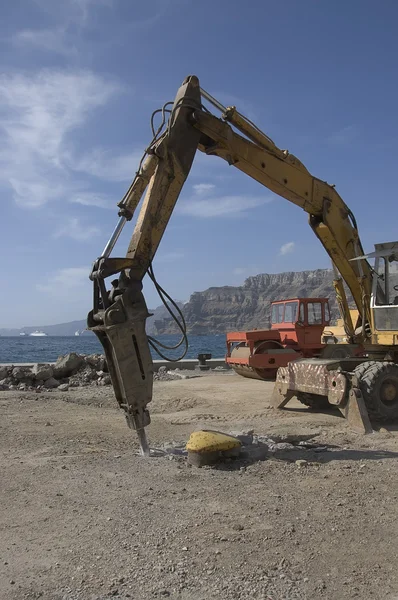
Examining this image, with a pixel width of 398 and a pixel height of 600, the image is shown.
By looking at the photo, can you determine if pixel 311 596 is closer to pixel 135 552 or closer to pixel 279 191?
pixel 135 552

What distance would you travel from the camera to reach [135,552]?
13.9ft

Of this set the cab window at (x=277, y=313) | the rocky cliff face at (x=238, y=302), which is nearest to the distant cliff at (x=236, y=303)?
the rocky cliff face at (x=238, y=302)

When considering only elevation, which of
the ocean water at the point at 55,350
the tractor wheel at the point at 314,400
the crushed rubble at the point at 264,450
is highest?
the tractor wheel at the point at 314,400

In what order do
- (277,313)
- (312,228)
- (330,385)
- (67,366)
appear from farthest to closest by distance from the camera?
(67,366)
(277,313)
(312,228)
(330,385)

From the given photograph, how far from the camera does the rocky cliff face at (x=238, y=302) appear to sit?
149750 millimetres

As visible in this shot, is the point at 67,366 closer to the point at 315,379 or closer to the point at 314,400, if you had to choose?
the point at 314,400

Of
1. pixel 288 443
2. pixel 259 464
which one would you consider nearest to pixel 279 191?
pixel 288 443

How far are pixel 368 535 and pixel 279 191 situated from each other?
6.86 metres

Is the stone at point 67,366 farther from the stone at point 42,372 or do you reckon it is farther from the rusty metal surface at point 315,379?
the rusty metal surface at point 315,379

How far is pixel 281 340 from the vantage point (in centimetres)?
1652

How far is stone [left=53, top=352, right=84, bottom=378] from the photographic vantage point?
17500mm

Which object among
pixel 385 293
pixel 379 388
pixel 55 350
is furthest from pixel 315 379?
pixel 55 350

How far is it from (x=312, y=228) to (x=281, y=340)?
19.9 ft

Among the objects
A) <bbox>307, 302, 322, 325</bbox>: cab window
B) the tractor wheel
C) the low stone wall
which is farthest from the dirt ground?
<bbox>307, 302, 322, 325</bbox>: cab window
